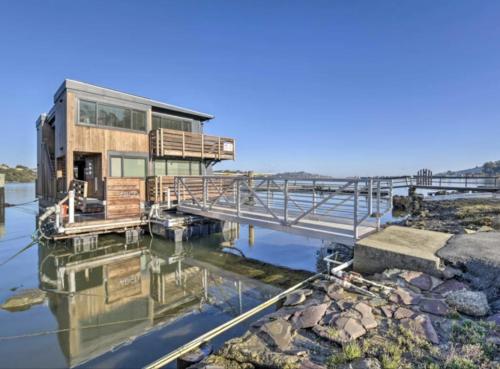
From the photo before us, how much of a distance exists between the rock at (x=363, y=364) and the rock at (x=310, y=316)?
2.55 ft

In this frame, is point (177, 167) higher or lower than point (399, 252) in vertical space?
higher

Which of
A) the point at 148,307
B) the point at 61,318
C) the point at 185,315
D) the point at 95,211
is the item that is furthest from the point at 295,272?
the point at 95,211

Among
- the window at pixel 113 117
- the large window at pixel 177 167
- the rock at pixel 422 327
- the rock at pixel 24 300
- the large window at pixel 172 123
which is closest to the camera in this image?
the rock at pixel 422 327

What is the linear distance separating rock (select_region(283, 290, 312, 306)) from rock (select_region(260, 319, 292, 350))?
752mm

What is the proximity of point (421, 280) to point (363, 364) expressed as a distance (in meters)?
2.63

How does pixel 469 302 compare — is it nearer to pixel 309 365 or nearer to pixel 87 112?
pixel 309 365

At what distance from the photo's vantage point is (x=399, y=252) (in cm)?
502

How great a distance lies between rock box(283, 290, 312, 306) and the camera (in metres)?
4.19

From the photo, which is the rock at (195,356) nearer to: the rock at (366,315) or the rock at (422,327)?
the rock at (366,315)

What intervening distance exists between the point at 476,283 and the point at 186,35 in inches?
548

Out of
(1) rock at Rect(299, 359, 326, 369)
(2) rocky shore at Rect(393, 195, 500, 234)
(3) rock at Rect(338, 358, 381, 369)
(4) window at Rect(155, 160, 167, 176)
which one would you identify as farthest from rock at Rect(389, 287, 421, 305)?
(4) window at Rect(155, 160, 167, 176)

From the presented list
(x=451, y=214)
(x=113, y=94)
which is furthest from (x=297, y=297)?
(x=451, y=214)

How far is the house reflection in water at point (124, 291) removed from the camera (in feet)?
14.4

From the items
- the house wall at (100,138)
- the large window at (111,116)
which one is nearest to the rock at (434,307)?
the house wall at (100,138)
